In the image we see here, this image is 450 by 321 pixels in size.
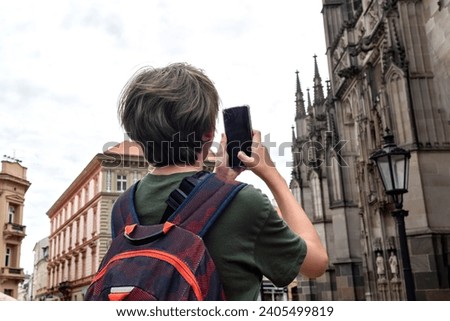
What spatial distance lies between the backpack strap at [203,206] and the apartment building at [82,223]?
68.0 ft

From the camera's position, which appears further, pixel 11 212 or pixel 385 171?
pixel 11 212

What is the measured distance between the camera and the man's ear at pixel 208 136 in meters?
1.60

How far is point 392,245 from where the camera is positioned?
15516mm

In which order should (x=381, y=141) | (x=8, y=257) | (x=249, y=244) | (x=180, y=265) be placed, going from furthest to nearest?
(x=8, y=257) → (x=381, y=141) → (x=249, y=244) → (x=180, y=265)

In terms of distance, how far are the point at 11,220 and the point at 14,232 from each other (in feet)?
3.38

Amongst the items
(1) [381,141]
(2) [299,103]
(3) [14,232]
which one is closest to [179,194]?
(1) [381,141]

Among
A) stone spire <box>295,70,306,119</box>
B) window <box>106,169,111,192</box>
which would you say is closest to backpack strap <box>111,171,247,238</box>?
window <box>106,169,111,192</box>

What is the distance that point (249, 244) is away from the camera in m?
1.44

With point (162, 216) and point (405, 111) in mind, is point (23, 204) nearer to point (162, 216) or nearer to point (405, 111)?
point (405, 111)

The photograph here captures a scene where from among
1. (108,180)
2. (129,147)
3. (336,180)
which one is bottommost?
(129,147)

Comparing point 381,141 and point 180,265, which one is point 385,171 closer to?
point 180,265

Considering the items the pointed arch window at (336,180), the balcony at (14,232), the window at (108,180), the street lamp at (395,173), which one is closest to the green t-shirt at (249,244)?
the street lamp at (395,173)

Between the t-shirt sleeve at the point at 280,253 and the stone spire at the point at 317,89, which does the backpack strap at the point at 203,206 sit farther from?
the stone spire at the point at 317,89
